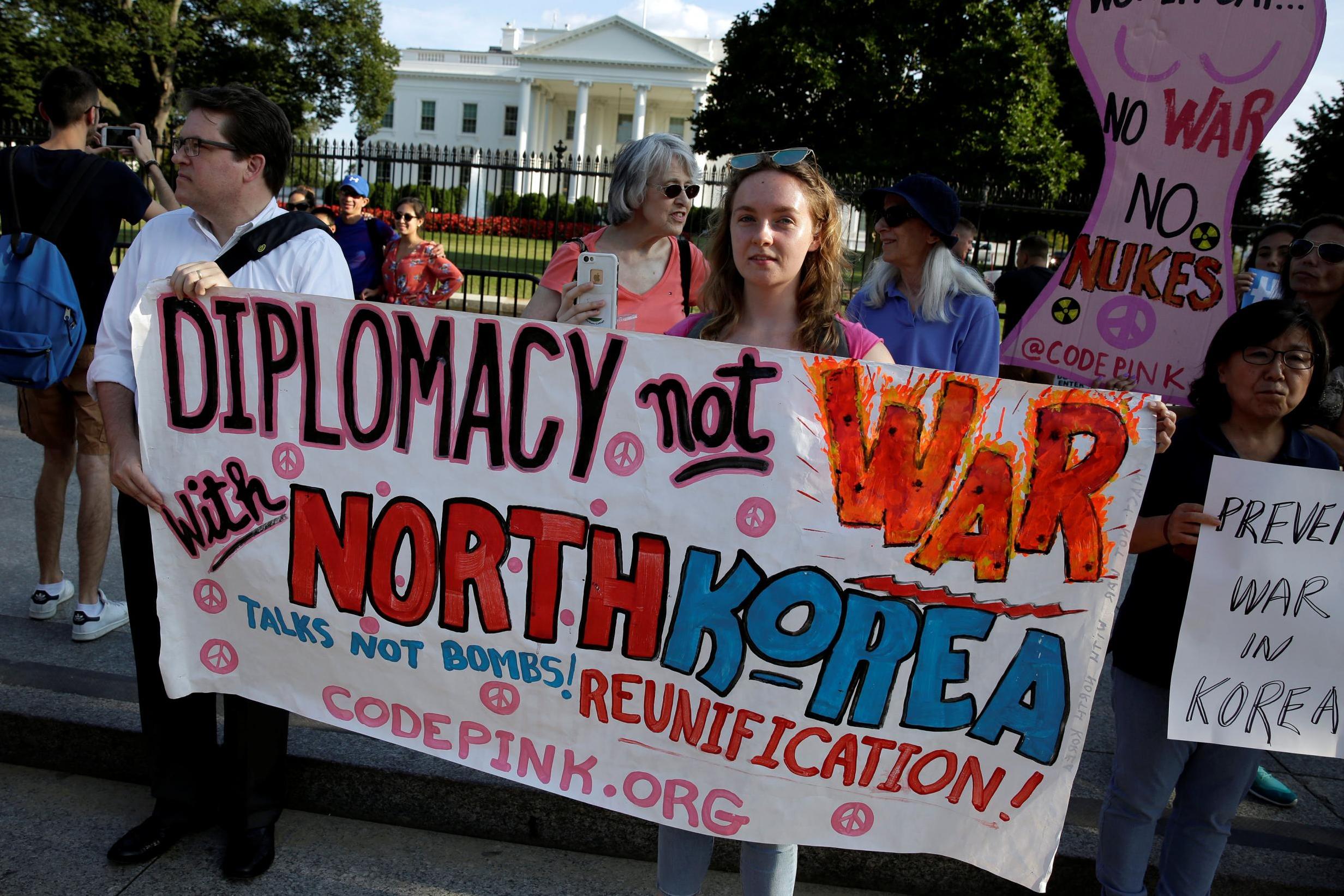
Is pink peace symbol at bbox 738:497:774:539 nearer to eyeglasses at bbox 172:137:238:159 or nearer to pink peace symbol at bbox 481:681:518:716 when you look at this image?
pink peace symbol at bbox 481:681:518:716

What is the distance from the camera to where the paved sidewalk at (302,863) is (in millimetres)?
2725

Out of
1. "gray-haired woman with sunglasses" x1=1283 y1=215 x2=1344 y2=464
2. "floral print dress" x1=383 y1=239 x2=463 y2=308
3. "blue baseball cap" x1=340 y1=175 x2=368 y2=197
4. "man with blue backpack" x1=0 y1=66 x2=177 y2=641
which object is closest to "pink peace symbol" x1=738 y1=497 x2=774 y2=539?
"gray-haired woman with sunglasses" x1=1283 y1=215 x2=1344 y2=464

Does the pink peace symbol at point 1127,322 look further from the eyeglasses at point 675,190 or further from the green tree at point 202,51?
the green tree at point 202,51

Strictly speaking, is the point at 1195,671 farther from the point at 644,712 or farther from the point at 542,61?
the point at 542,61

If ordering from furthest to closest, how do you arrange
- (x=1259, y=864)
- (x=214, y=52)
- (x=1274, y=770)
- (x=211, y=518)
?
(x=214, y=52)
(x=1274, y=770)
(x=1259, y=864)
(x=211, y=518)

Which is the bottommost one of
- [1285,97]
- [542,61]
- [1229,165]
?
[1229,165]

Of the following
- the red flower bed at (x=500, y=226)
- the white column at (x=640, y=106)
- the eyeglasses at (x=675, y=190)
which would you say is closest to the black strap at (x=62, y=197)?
the eyeglasses at (x=675, y=190)

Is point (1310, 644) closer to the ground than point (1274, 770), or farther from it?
farther from it

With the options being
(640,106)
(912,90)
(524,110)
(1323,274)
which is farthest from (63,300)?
(524,110)

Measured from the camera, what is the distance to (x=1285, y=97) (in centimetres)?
326

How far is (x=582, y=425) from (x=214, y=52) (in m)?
39.5

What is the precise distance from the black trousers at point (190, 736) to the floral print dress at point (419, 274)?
15.4 feet

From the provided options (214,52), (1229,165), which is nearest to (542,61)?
(214,52)

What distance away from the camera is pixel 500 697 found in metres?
2.37
